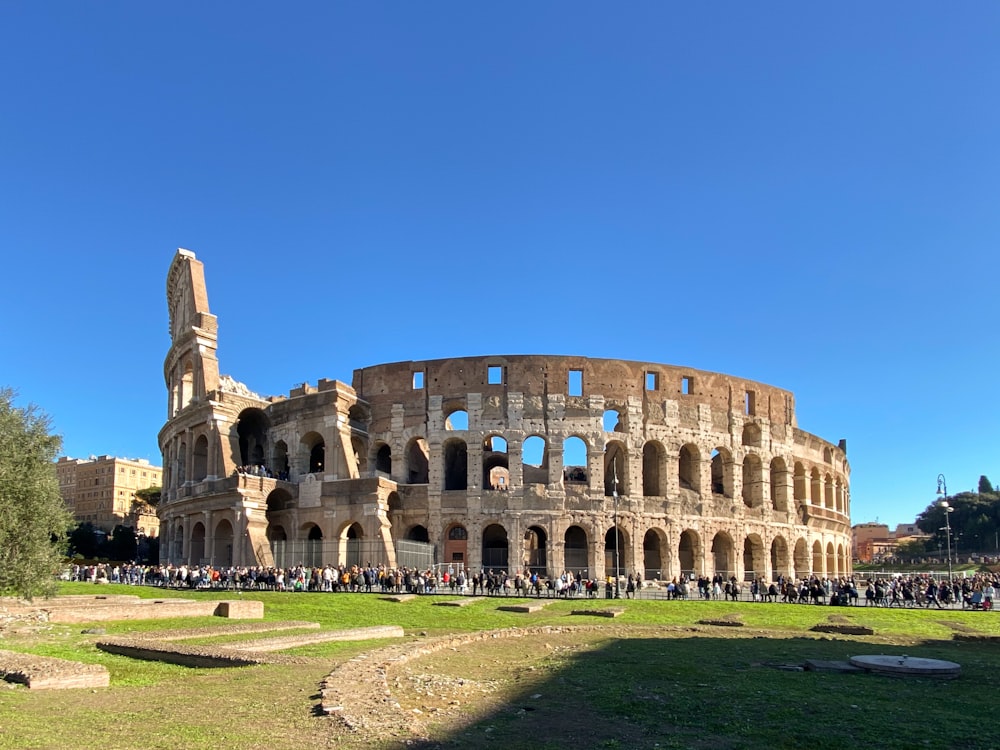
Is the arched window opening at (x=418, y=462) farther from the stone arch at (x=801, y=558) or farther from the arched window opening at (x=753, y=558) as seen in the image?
the stone arch at (x=801, y=558)

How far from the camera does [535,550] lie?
150ft

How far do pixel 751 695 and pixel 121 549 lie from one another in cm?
6251

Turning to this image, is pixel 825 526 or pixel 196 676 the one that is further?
pixel 825 526

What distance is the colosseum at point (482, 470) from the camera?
1618 inches

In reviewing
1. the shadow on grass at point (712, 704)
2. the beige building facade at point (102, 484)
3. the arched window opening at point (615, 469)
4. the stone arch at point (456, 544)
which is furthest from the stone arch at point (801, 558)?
the beige building facade at point (102, 484)

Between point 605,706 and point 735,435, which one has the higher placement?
point 735,435

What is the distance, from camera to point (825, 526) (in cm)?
5231

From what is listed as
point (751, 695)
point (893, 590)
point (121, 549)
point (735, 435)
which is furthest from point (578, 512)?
point (121, 549)

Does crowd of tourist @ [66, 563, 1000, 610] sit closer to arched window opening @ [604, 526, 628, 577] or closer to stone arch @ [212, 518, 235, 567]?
stone arch @ [212, 518, 235, 567]

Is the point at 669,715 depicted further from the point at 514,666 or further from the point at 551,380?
the point at 551,380

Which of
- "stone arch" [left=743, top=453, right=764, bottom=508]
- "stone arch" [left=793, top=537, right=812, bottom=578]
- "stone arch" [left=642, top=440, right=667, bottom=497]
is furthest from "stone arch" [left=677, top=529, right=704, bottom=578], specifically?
"stone arch" [left=793, top=537, right=812, bottom=578]

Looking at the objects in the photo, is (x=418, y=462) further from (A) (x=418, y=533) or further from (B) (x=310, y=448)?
(B) (x=310, y=448)

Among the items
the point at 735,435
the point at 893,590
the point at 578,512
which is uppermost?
the point at 735,435

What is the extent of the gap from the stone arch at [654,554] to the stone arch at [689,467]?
10.3 feet
